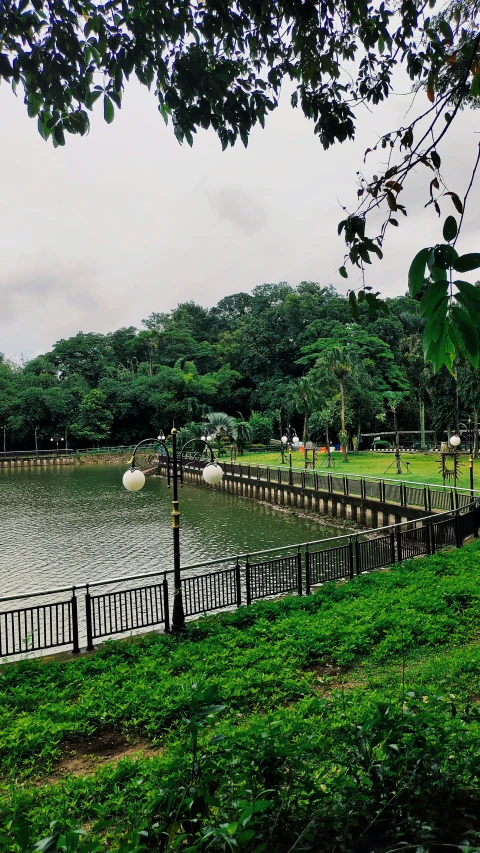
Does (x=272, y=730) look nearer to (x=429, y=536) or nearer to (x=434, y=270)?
(x=434, y=270)

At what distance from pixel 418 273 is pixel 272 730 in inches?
84.3

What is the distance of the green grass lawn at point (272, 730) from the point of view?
85.5 inches

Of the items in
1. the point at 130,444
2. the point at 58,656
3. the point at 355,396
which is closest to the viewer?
the point at 58,656

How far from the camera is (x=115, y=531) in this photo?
2377 cm

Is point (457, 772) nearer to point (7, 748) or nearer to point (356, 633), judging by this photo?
point (7, 748)

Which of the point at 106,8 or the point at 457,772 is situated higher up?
the point at 106,8

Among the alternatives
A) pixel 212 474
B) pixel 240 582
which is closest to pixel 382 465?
pixel 240 582

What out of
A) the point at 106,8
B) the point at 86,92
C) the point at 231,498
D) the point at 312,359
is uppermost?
the point at 312,359

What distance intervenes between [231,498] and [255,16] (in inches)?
1295

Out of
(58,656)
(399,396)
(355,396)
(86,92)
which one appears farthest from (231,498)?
(86,92)

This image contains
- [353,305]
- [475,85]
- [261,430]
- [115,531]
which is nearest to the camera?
[353,305]

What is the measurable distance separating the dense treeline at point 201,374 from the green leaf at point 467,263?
5074cm

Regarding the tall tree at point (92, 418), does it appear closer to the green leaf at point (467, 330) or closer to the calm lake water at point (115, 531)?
the calm lake water at point (115, 531)

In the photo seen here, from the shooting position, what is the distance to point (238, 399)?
247 feet
